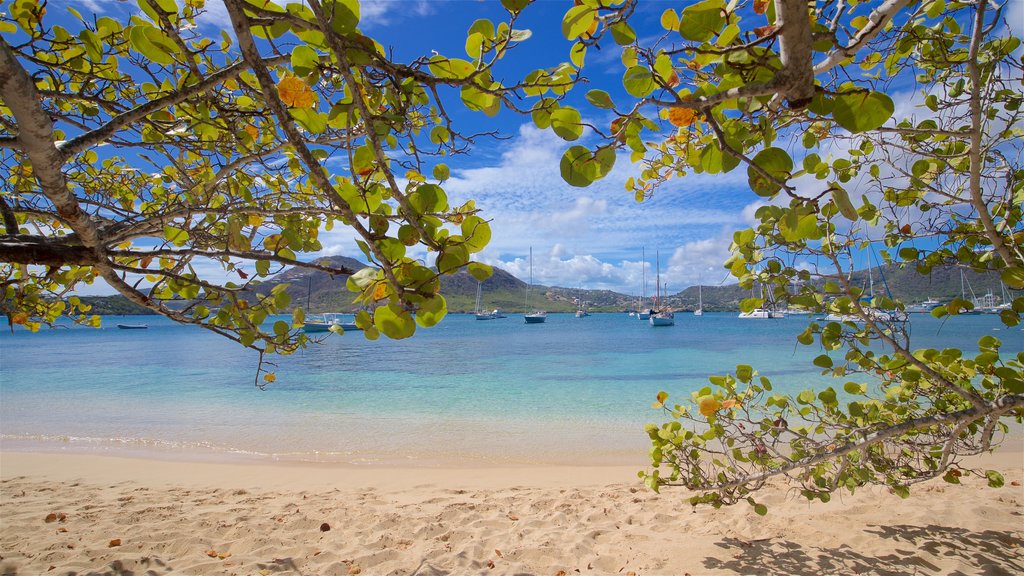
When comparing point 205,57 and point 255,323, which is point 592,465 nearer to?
point 255,323

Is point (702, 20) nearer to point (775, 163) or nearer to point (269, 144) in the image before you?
point (775, 163)

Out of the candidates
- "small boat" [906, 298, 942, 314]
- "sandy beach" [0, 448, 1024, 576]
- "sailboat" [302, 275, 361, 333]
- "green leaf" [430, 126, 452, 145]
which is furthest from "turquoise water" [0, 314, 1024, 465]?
"green leaf" [430, 126, 452, 145]

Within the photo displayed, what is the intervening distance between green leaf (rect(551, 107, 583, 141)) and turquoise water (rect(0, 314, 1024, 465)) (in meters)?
6.98

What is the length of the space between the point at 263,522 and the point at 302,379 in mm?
12619

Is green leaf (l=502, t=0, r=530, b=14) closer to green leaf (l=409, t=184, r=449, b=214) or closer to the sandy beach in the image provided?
green leaf (l=409, t=184, r=449, b=214)

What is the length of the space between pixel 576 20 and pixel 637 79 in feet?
0.45

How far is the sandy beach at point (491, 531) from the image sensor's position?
3.16 meters

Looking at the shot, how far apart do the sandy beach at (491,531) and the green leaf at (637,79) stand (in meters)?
3.23

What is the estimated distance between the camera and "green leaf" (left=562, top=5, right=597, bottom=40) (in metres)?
0.73

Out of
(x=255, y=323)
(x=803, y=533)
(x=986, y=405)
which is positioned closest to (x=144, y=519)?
(x=255, y=323)

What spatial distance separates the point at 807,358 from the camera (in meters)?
19.9

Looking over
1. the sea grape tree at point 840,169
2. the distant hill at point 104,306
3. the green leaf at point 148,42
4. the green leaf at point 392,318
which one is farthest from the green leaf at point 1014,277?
the distant hill at point 104,306

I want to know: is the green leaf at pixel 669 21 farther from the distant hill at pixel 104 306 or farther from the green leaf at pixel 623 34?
the distant hill at pixel 104 306

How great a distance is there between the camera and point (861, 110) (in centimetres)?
66
